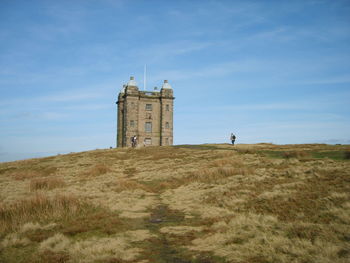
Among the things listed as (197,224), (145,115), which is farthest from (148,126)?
(197,224)

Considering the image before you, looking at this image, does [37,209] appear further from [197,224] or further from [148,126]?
[148,126]

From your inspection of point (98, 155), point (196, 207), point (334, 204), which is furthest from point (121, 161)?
point (334, 204)

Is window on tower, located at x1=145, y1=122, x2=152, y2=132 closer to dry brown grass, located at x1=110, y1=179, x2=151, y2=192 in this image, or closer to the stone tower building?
the stone tower building

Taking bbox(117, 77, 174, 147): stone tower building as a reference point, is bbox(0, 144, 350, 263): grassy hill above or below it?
below

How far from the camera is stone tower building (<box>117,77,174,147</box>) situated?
53.1 meters

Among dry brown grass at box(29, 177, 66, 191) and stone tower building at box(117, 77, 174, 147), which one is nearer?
dry brown grass at box(29, 177, 66, 191)

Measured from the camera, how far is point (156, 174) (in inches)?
874

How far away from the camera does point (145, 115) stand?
54781mm

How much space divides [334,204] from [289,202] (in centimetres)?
147

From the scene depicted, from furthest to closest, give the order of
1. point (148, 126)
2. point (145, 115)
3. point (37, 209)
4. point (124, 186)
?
point (148, 126) → point (145, 115) → point (124, 186) → point (37, 209)

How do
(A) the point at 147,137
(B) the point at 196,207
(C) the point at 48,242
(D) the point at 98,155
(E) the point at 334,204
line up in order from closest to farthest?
1. (C) the point at 48,242
2. (E) the point at 334,204
3. (B) the point at 196,207
4. (D) the point at 98,155
5. (A) the point at 147,137

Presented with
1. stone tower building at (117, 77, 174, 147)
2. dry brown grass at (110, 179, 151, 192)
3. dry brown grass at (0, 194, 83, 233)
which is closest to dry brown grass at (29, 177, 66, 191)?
dry brown grass at (110, 179, 151, 192)

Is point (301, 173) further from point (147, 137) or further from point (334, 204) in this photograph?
point (147, 137)

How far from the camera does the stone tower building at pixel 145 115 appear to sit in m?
53.1
